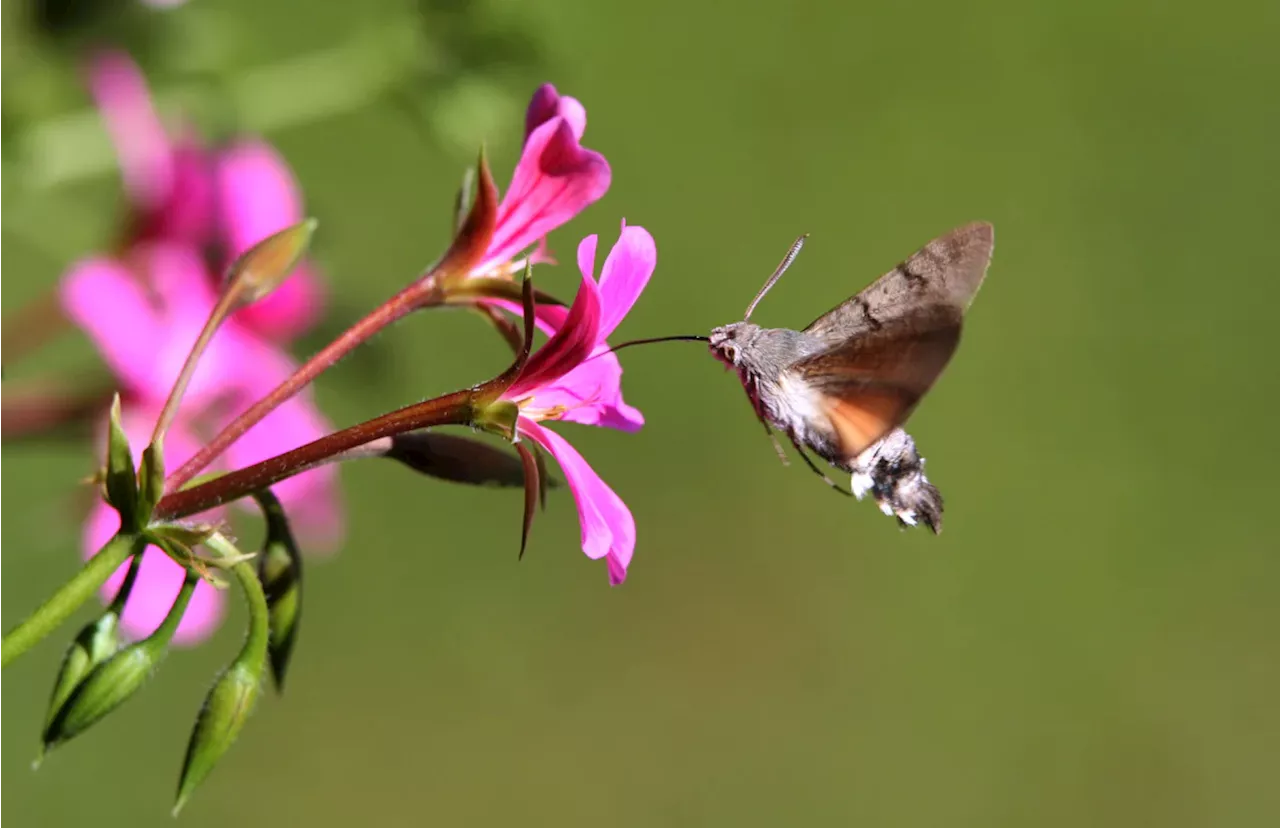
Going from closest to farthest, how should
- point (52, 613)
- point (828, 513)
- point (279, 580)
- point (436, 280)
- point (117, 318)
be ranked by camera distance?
point (52, 613), point (279, 580), point (436, 280), point (117, 318), point (828, 513)

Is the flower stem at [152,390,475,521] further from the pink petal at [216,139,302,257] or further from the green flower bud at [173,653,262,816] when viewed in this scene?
the pink petal at [216,139,302,257]

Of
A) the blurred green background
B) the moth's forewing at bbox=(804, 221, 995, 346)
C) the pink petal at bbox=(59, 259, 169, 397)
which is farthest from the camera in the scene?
the blurred green background

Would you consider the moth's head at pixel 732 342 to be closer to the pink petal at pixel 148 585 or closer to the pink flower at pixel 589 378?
the pink flower at pixel 589 378

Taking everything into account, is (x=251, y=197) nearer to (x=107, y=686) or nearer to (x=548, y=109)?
(x=548, y=109)

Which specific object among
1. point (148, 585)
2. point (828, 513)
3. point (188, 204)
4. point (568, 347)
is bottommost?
point (828, 513)

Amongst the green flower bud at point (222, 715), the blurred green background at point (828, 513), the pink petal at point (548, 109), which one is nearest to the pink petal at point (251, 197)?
the pink petal at point (548, 109)

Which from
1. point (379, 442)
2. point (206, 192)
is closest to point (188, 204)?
point (206, 192)

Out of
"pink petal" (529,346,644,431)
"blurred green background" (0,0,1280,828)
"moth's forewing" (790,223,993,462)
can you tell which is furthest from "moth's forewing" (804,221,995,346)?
"blurred green background" (0,0,1280,828)
